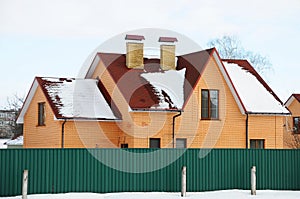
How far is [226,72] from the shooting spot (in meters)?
36.3

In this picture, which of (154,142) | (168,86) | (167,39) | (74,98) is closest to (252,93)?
(168,86)

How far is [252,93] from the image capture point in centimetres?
3812

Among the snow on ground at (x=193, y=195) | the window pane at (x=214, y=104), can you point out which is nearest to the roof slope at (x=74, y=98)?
the window pane at (x=214, y=104)

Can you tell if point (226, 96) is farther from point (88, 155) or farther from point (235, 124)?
point (88, 155)

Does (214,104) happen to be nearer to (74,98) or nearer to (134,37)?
(134,37)

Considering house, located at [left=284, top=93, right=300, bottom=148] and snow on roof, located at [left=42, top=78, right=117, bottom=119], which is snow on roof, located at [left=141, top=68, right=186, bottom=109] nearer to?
snow on roof, located at [left=42, top=78, right=117, bottom=119]

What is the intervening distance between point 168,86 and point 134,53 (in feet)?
11.9

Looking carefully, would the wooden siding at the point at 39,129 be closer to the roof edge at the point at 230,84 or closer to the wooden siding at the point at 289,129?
the roof edge at the point at 230,84

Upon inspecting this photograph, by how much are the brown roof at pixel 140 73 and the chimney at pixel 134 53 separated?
39cm

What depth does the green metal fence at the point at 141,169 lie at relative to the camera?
22094mm

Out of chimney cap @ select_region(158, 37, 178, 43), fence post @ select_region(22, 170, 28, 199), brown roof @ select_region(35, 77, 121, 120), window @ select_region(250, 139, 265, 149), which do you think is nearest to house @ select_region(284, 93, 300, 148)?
window @ select_region(250, 139, 265, 149)

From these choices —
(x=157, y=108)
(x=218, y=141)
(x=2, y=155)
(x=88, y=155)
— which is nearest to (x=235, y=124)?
(x=218, y=141)

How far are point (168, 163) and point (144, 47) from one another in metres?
16.4

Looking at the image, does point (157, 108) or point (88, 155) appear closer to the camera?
point (88, 155)
